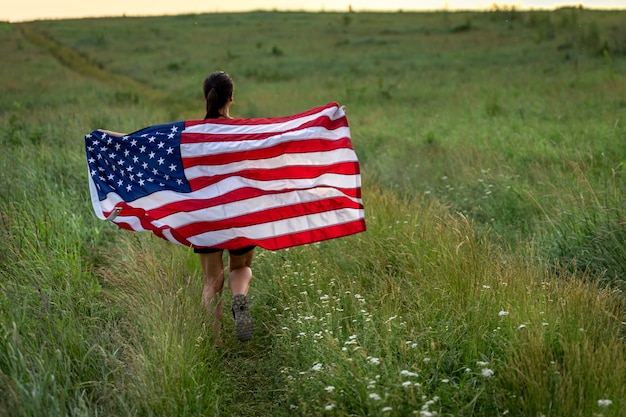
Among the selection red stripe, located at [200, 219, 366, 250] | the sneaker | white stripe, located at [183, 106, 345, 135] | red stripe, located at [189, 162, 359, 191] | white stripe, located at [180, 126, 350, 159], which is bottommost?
the sneaker

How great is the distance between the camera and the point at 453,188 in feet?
31.0

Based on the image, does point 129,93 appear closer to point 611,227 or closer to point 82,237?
point 82,237

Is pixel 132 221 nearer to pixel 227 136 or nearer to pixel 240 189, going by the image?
pixel 240 189

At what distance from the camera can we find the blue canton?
5836mm

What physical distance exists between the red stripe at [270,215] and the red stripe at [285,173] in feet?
0.77

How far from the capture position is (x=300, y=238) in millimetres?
5629

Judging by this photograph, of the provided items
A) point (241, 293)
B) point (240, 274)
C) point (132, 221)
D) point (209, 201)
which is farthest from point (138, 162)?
point (241, 293)

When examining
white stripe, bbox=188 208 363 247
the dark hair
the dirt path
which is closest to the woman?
the dark hair

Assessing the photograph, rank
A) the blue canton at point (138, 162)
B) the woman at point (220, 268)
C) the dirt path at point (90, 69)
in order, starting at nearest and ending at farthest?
the woman at point (220, 268) < the blue canton at point (138, 162) < the dirt path at point (90, 69)

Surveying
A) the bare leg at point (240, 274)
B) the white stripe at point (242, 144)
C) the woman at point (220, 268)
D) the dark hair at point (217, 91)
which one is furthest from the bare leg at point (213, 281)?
the dark hair at point (217, 91)

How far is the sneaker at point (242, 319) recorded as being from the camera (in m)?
5.23

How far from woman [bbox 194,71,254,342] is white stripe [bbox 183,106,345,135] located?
88mm

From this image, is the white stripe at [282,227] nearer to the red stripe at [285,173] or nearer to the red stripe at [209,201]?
the red stripe at [209,201]

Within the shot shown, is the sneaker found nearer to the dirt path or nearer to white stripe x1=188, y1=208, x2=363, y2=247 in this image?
white stripe x1=188, y1=208, x2=363, y2=247
